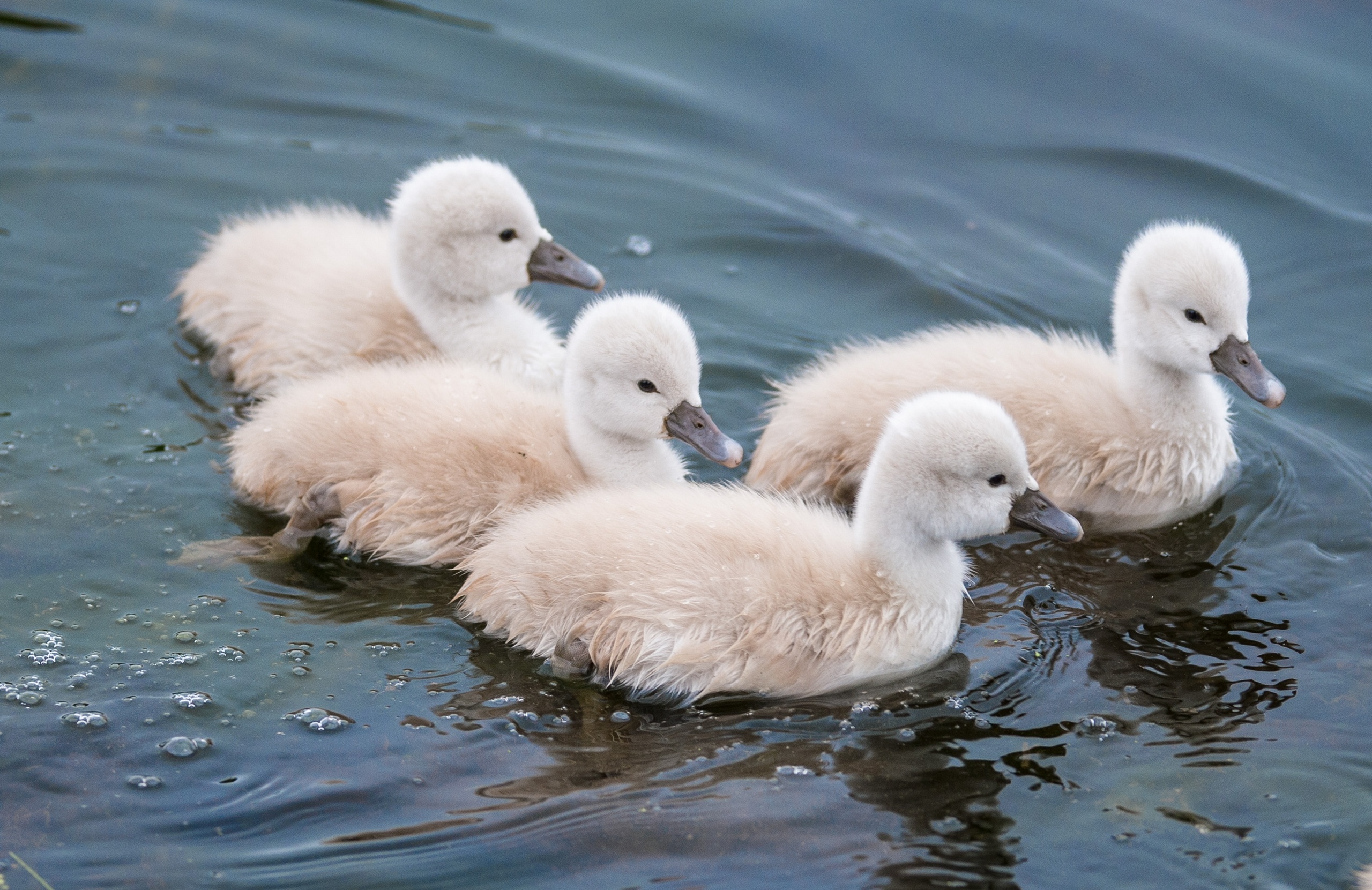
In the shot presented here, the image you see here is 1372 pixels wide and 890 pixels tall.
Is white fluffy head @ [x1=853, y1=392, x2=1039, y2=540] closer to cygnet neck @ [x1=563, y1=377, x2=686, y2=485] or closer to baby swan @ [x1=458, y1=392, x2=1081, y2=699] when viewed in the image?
baby swan @ [x1=458, y1=392, x2=1081, y2=699]

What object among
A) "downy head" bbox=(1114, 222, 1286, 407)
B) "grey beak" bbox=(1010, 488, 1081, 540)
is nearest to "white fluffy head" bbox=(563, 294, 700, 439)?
"grey beak" bbox=(1010, 488, 1081, 540)

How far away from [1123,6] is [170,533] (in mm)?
6547

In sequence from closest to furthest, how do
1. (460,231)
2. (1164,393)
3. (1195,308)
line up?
(1195,308), (1164,393), (460,231)

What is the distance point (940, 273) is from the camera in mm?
8016

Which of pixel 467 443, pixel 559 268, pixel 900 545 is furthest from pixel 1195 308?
pixel 467 443

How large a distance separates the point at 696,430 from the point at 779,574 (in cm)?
91

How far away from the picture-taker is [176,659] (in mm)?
5184

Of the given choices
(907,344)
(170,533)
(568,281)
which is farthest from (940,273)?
(170,533)

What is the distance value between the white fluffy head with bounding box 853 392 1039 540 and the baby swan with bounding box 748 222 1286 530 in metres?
1.01

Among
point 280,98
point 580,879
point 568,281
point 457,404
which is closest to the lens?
point 580,879

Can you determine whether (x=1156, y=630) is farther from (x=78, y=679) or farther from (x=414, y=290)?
(x=78, y=679)

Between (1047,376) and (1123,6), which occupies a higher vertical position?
(1123,6)

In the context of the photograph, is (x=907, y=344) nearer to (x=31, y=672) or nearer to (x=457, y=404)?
(x=457, y=404)

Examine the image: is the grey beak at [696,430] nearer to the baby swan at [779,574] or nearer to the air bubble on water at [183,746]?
the baby swan at [779,574]
